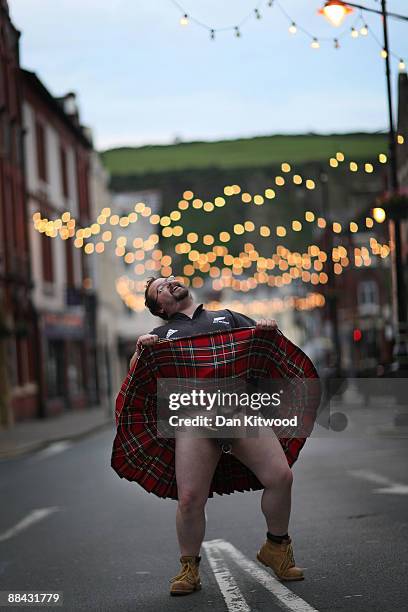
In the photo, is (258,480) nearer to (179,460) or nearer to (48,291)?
(179,460)

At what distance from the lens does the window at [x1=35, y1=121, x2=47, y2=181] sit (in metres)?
38.0

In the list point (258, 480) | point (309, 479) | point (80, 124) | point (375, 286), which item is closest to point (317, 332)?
point (375, 286)

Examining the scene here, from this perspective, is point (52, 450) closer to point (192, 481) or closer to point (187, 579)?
point (187, 579)

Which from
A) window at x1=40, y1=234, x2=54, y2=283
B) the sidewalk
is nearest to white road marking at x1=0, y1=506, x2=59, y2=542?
the sidewalk

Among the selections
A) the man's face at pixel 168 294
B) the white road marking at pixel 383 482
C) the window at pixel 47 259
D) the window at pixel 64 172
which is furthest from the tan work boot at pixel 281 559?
the window at pixel 64 172

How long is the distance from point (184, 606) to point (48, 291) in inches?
1283

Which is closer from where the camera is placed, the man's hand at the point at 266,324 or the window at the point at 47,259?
the man's hand at the point at 266,324

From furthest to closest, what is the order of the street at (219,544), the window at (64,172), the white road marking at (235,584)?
1. the window at (64,172)
2. the street at (219,544)
3. the white road marking at (235,584)

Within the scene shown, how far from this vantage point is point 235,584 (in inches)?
251

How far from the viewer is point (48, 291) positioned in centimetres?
3794

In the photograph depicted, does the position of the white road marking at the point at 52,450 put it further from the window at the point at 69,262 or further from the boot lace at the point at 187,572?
the window at the point at 69,262

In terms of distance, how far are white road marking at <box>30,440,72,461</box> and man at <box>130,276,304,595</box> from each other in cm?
1374

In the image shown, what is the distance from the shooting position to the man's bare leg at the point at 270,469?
6.09 metres

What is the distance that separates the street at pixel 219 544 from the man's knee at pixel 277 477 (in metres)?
0.57
